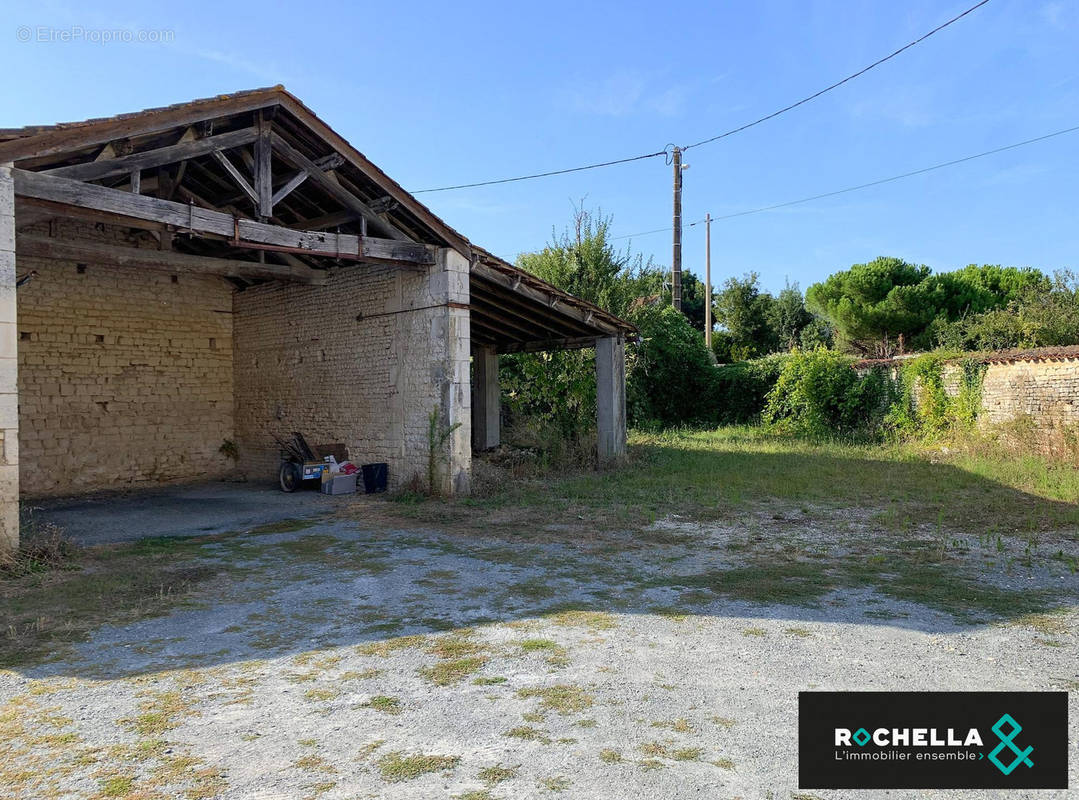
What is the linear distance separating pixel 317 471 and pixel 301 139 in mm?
4816

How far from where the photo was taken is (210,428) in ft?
45.9

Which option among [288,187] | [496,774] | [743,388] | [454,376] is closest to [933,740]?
[496,774]

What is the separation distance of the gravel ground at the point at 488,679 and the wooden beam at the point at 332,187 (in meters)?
5.41

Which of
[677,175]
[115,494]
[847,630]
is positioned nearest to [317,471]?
[115,494]

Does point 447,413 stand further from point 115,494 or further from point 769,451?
point 769,451

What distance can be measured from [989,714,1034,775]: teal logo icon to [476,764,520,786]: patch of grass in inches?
75.8

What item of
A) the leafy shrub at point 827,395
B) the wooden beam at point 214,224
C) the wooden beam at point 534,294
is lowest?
the leafy shrub at point 827,395

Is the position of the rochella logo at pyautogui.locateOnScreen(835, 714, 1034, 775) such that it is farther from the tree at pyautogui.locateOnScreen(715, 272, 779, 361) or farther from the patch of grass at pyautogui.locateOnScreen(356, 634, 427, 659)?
the tree at pyautogui.locateOnScreen(715, 272, 779, 361)

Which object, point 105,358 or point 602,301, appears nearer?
point 105,358

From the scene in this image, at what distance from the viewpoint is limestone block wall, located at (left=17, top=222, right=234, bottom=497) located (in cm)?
1170

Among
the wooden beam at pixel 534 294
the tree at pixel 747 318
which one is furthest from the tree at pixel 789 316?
the wooden beam at pixel 534 294

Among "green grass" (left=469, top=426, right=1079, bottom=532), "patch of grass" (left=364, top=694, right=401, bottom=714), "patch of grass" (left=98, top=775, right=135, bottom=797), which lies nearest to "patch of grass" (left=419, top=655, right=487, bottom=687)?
"patch of grass" (left=364, top=694, right=401, bottom=714)

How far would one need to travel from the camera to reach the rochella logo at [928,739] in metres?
3.01

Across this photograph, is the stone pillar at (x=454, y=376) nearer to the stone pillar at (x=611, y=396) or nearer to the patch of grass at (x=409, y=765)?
the stone pillar at (x=611, y=396)
